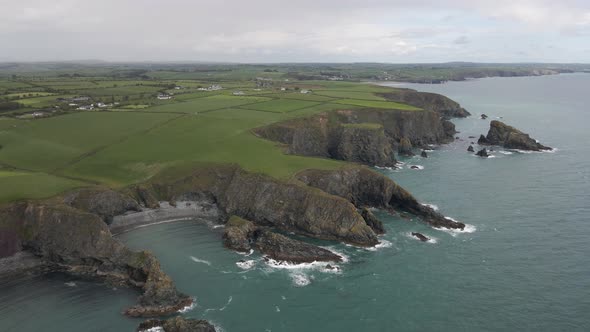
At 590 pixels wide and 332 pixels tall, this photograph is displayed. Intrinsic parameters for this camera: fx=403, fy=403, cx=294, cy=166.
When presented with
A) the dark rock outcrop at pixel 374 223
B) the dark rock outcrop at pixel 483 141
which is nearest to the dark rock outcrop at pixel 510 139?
the dark rock outcrop at pixel 483 141

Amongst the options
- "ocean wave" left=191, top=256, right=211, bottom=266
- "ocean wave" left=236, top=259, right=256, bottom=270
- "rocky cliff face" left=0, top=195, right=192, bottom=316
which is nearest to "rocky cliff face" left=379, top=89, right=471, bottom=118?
"ocean wave" left=236, top=259, right=256, bottom=270

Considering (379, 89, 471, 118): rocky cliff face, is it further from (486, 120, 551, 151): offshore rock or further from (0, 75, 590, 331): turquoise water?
(0, 75, 590, 331): turquoise water

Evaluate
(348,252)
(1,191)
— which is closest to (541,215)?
(348,252)

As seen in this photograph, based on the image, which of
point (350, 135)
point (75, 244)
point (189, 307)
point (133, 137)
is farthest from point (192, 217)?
point (350, 135)

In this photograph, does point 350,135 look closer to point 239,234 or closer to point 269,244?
point 269,244

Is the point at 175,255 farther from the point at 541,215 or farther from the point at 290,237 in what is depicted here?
the point at 541,215

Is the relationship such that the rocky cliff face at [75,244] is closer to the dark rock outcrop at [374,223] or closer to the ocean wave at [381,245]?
the ocean wave at [381,245]
